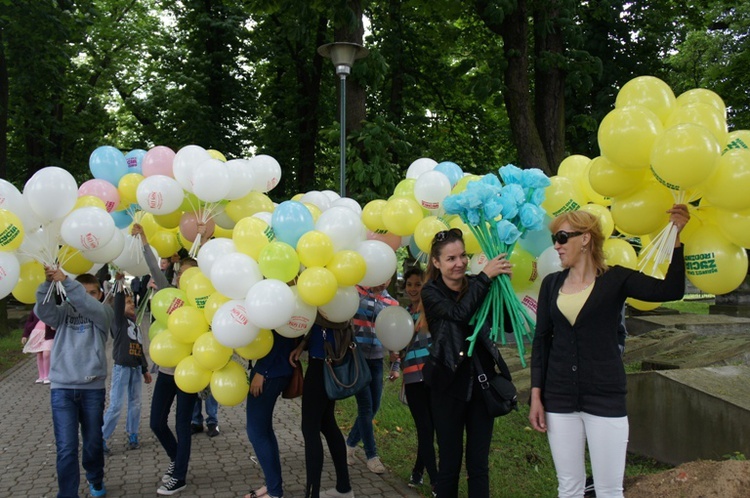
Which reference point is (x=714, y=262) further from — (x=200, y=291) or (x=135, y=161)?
(x=135, y=161)

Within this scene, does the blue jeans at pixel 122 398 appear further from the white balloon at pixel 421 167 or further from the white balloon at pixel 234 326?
the white balloon at pixel 421 167

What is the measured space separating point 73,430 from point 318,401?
1.79 metres

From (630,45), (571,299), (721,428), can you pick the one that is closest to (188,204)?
(571,299)

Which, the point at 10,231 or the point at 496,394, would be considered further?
the point at 10,231

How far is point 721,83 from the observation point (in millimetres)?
15258

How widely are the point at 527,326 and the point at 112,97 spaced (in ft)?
75.3

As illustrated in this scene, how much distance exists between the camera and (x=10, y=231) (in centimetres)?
412

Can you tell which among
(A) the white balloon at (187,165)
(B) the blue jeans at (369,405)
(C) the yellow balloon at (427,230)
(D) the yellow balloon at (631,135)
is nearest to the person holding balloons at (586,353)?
(D) the yellow balloon at (631,135)

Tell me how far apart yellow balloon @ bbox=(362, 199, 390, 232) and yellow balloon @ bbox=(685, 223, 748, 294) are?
210 cm

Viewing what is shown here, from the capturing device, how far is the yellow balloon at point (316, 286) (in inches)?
160

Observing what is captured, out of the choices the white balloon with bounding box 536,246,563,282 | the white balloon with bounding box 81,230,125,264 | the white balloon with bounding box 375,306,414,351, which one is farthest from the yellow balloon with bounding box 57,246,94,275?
the white balloon with bounding box 536,246,563,282

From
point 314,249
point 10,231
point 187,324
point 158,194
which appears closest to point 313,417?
point 187,324

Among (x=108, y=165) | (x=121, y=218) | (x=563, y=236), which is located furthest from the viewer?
(x=121, y=218)

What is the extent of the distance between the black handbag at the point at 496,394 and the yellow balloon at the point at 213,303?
6.10ft
